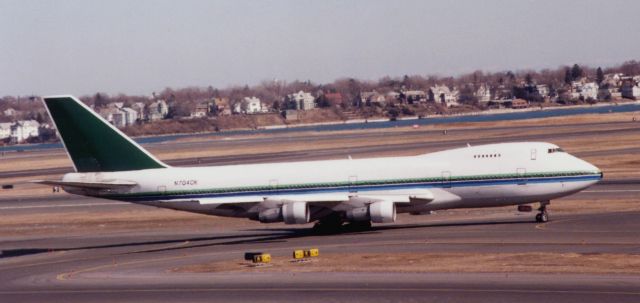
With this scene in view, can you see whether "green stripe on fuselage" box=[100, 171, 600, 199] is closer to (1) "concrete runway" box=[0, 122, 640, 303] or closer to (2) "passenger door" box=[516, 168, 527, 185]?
(2) "passenger door" box=[516, 168, 527, 185]

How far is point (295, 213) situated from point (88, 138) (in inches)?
496

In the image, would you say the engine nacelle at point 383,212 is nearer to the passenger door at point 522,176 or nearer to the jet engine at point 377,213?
the jet engine at point 377,213

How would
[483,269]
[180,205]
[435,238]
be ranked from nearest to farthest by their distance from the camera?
[483,269], [435,238], [180,205]

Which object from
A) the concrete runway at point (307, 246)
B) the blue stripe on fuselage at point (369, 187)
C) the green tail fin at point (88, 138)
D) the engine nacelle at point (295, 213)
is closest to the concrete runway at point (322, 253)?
the concrete runway at point (307, 246)

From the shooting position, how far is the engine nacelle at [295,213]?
54.7 meters

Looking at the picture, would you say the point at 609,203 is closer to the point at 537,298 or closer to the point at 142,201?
the point at 142,201

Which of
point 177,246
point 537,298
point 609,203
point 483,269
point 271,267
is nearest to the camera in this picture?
point 537,298

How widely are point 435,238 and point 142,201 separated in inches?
690

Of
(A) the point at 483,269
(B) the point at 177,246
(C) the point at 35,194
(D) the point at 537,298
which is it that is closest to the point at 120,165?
(B) the point at 177,246

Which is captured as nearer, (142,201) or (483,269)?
(483,269)

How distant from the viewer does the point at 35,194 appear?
330 ft

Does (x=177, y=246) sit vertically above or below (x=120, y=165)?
below

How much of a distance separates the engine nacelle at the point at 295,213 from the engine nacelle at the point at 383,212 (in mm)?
3455

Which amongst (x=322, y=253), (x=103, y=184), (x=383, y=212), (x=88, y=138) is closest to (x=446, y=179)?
(x=383, y=212)
